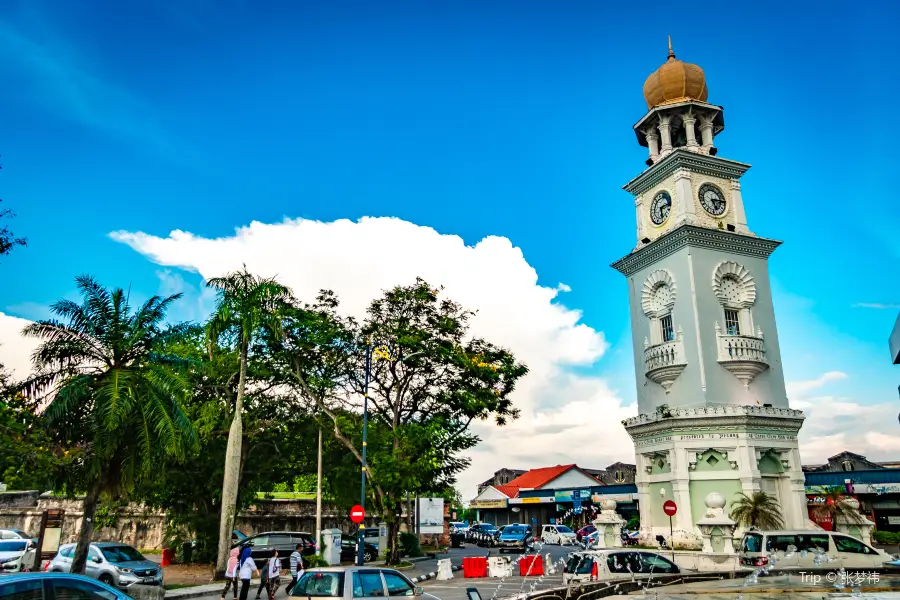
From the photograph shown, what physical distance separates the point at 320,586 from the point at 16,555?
19.9 meters

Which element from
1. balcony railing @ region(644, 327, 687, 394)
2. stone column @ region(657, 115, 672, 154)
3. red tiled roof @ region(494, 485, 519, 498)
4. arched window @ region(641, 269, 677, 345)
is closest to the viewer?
balcony railing @ region(644, 327, 687, 394)

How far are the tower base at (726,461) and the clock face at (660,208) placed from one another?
11216 millimetres

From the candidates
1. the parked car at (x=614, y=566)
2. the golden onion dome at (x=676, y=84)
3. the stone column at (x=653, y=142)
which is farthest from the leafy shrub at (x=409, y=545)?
the golden onion dome at (x=676, y=84)

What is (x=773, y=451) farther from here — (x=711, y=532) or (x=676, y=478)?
(x=711, y=532)

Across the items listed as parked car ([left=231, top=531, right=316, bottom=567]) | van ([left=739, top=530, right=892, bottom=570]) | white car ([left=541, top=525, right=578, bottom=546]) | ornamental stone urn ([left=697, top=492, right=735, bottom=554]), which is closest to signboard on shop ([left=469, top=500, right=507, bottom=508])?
white car ([left=541, top=525, right=578, bottom=546])

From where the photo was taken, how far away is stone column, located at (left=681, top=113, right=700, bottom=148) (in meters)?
38.1

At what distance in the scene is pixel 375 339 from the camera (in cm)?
3141

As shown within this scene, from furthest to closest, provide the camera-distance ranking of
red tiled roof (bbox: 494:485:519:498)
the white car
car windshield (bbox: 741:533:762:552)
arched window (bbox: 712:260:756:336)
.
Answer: red tiled roof (bbox: 494:485:519:498), the white car, arched window (bbox: 712:260:756:336), car windshield (bbox: 741:533:762:552)

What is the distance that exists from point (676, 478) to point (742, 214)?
51.3 ft

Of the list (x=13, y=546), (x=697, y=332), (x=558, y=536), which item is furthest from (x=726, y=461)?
(x=13, y=546)

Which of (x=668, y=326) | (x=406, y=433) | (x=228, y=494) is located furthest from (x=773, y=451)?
(x=228, y=494)

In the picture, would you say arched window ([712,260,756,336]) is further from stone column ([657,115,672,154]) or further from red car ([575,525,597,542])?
red car ([575,525,597,542])

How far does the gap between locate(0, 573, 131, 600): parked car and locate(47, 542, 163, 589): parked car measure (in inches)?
503

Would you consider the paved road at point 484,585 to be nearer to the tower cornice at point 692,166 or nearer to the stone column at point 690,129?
the tower cornice at point 692,166
